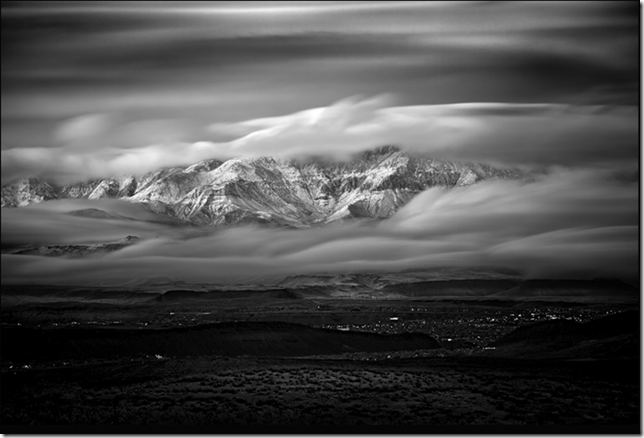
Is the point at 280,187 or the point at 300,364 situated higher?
the point at 280,187

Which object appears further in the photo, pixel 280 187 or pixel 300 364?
pixel 280 187

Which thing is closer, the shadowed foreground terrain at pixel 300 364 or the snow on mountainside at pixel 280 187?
the shadowed foreground terrain at pixel 300 364

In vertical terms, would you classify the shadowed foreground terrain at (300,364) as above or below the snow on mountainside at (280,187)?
below

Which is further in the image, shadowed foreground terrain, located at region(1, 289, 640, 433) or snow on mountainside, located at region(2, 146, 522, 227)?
snow on mountainside, located at region(2, 146, 522, 227)

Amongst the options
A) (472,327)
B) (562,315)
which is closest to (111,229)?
(472,327)

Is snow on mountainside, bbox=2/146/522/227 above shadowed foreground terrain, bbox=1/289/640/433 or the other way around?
above
